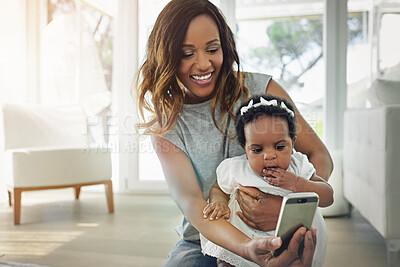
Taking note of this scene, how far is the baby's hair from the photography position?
0.73 meters

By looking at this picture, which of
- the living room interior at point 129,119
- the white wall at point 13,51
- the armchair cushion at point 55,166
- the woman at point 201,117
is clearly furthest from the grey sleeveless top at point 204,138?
the white wall at point 13,51

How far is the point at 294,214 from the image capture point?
2.04 ft

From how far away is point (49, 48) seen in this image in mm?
3502

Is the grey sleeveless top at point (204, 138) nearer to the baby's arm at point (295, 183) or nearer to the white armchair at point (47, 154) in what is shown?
the baby's arm at point (295, 183)

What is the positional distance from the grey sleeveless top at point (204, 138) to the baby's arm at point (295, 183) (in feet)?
0.49

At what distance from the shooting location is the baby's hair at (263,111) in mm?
733

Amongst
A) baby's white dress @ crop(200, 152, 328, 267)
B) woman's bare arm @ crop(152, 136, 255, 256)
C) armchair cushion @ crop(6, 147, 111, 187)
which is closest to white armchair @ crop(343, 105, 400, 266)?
baby's white dress @ crop(200, 152, 328, 267)

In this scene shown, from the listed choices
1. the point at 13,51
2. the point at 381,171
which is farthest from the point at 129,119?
the point at 381,171

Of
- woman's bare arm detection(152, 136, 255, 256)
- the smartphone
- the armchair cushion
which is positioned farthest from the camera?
the armchair cushion

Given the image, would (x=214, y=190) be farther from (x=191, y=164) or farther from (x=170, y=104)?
(x=170, y=104)

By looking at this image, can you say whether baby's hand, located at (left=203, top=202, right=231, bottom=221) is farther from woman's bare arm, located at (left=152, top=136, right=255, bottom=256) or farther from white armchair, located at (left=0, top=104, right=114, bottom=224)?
white armchair, located at (left=0, top=104, right=114, bottom=224)

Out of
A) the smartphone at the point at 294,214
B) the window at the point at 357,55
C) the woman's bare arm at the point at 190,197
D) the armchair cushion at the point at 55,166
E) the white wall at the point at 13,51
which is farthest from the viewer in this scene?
the white wall at the point at 13,51

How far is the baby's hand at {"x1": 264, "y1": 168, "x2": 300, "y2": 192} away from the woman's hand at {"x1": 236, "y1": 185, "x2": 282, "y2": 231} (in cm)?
5

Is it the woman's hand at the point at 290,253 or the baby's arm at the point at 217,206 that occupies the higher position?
the baby's arm at the point at 217,206
